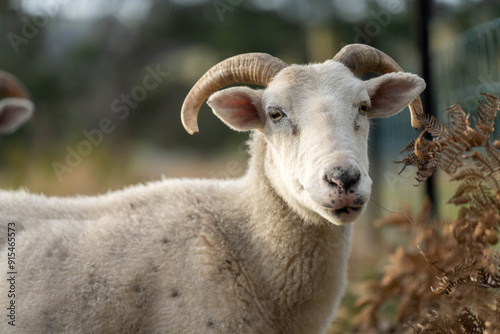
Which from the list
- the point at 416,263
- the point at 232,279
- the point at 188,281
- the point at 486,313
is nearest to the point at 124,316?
the point at 188,281

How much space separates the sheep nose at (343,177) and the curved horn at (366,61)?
1.00 meters

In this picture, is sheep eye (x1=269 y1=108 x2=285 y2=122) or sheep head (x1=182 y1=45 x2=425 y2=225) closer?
sheep head (x1=182 y1=45 x2=425 y2=225)

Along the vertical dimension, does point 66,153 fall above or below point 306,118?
below

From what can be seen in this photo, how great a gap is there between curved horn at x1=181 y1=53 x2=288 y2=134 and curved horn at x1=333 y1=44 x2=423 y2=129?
17.4 inches

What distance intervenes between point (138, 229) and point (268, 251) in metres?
0.92

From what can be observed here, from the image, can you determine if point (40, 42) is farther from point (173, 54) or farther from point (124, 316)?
point (124, 316)

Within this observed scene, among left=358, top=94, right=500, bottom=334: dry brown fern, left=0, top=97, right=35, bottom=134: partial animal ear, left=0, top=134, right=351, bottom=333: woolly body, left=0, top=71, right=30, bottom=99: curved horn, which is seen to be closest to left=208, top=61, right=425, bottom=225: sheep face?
left=0, top=134, right=351, bottom=333: woolly body

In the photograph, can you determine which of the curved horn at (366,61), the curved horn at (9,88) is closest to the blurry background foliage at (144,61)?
the curved horn at (9,88)

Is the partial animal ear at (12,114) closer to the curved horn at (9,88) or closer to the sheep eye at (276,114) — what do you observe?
the curved horn at (9,88)

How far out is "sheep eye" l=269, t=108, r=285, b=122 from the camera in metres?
3.47

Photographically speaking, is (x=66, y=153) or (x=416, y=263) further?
(x=66, y=153)

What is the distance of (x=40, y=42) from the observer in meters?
20.9

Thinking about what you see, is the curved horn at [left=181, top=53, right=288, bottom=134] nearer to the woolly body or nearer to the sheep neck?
the woolly body

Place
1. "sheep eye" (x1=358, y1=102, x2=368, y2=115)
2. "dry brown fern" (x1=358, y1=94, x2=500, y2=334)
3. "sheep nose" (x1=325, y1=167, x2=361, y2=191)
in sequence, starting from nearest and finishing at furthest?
"sheep nose" (x1=325, y1=167, x2=361, y2=191) < "dry brown fern" (x1=358, y1=94, x2=500, y2=334) < "sheep eye" (x1=358, y1=102, x2=368, y2=115)
